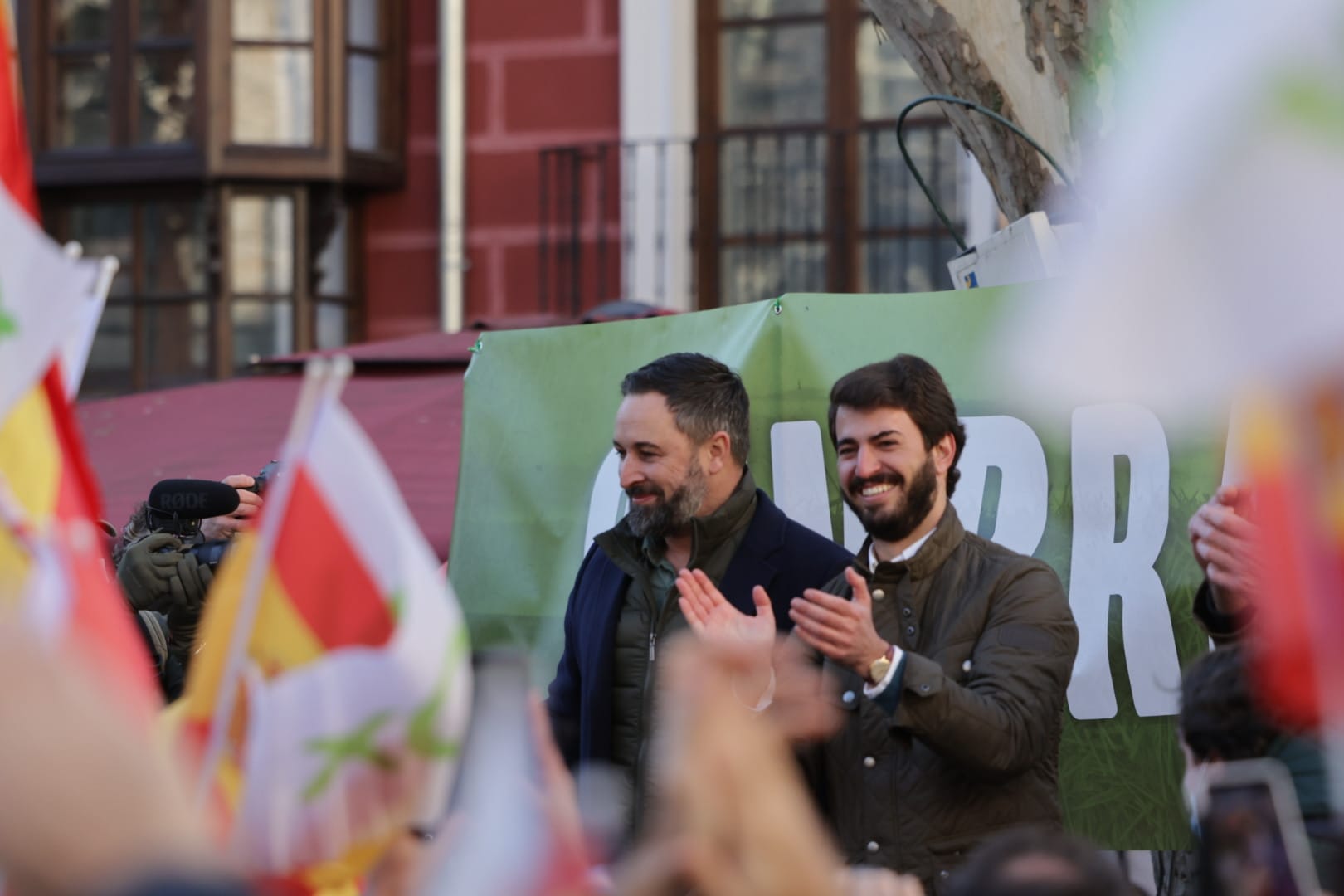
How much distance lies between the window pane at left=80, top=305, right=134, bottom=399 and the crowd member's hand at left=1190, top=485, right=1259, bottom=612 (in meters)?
8.59

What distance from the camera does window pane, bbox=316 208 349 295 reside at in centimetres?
1091

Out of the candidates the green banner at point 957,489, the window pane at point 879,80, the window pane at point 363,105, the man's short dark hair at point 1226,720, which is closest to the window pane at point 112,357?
the window pane at point 363,105

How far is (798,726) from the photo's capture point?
9.75 ft

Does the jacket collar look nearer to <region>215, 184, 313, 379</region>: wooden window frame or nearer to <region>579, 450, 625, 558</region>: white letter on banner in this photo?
<region>579, 450, 625, 558</region>: white letter on banner

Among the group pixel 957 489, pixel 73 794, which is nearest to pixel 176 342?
pixel 957 489

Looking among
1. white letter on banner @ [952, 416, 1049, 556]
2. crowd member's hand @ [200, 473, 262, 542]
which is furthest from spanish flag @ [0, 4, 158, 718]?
white letter on banner @ [952, 416, 1049, 556]

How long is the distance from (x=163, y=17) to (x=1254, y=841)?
963 cm

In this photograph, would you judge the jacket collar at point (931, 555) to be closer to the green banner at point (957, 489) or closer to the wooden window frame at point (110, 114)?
the green banner at point (957, 489)

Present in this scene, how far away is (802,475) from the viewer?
4777mm

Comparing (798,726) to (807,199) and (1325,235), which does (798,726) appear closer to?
(1325,235)

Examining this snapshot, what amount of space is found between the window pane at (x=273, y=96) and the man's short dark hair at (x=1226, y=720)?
8610 mm

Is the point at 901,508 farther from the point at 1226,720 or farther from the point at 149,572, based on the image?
the point at 149,572

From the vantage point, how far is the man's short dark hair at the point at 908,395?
3.80m

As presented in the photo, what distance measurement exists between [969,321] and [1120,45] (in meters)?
1.25
